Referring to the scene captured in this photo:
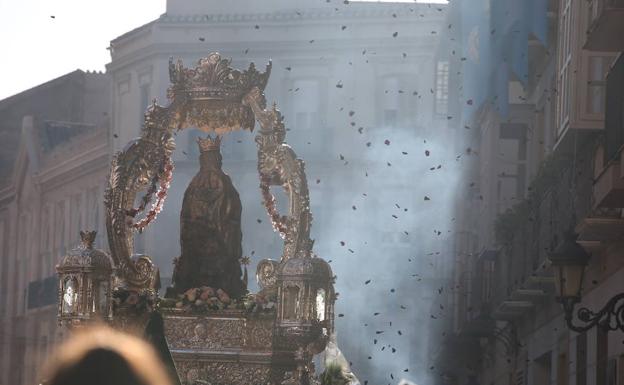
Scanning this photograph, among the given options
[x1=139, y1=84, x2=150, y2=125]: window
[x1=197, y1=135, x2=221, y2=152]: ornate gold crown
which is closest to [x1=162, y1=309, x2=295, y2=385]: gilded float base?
[x1=197, y1=135, x2=221, y2=152]: ornate gold crown

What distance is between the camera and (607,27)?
16.5 meters

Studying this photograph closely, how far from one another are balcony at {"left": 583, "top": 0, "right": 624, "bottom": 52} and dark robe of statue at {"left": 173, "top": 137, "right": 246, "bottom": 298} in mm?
4047

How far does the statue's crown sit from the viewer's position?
1898 cm

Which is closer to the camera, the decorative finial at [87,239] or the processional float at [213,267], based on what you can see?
the processional float at [213,267]

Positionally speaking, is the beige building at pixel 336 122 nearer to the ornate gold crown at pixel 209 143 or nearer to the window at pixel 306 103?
the window at pixel 306 103

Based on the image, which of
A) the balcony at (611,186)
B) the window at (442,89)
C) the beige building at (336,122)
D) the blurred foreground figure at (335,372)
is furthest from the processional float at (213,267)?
the window at (442,89)

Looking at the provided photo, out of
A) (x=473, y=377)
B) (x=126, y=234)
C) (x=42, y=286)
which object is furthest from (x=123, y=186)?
(x=42, y=286)

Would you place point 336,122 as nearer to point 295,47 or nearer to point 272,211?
point 295,47

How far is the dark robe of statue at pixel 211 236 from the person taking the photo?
62.2 ft

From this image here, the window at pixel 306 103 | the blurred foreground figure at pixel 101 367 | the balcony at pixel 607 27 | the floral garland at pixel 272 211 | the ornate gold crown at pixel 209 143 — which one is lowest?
the blurred foreground figure at pixel 101 367

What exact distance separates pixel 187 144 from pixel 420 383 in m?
9.63

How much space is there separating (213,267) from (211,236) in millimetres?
313

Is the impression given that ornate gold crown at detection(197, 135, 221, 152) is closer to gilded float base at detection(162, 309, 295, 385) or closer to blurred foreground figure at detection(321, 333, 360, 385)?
gilded float base at detection(162, 309, 295, 385)

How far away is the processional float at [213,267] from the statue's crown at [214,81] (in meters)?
0.01
